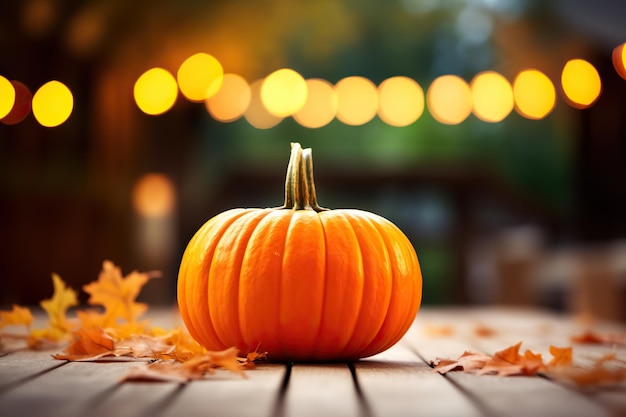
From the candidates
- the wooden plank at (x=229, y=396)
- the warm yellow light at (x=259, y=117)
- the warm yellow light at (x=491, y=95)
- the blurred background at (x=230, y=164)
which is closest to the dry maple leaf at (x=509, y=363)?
the wooden plank at (x=229, y=396)

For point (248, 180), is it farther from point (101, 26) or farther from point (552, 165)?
point (552, 165)

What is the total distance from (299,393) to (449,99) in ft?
22.2

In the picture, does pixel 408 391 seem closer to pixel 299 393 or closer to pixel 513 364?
pixel 299 393

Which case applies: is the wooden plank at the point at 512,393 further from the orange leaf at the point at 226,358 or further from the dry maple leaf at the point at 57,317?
the dry maple leaf at the point at 57,317

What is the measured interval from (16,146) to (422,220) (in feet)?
9.26

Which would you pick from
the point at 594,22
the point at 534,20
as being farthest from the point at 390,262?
the point at 534,20

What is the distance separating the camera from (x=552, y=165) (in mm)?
10984

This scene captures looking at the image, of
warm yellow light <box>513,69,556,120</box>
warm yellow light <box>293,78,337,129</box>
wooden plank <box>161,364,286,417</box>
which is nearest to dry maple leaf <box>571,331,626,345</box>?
wooden plank <box>161,364,286,417</box>

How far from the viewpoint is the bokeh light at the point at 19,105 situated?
18.3 feet

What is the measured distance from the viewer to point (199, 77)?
21.3ft

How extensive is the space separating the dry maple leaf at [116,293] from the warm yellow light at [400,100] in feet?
16.7

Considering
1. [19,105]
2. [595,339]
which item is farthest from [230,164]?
[595,339]

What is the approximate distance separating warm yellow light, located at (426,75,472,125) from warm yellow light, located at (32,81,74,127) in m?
2.61

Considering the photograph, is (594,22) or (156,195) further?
(156,195)
